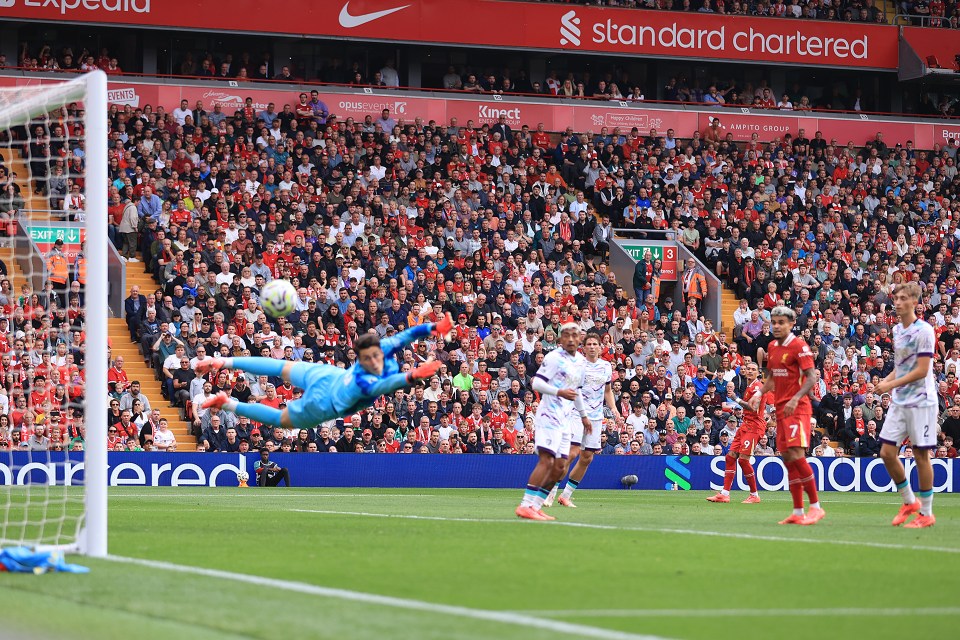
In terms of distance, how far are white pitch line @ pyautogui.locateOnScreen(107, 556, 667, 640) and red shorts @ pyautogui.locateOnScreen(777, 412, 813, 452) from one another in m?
7.38

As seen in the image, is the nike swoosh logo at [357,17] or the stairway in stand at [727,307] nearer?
the stairway in stand at [727,307]

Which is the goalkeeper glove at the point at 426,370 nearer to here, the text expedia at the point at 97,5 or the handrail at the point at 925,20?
the text expedia at the point at 97,5

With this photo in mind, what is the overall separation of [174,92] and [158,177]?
624 centimetres

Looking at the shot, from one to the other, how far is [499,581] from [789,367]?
22.8ft

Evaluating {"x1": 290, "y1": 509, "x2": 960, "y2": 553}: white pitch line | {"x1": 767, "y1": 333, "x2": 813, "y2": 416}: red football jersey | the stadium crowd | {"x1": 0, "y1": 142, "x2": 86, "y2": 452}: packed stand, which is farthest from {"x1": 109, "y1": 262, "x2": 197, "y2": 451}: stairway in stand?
{"x1": 767, "y1": 333, "x2": 813, "y2": 416}: red football jersey

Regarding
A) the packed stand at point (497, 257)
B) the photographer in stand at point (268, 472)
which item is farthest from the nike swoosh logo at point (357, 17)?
the photographer in stand at point (268, 472)

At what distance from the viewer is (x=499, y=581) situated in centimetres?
977

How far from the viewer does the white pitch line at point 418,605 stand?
7.51 meters

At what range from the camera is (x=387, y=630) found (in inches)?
297

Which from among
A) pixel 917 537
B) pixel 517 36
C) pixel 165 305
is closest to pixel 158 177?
pixel 165 305

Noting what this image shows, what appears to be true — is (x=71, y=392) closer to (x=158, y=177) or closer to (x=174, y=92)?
(x=158, y=177)

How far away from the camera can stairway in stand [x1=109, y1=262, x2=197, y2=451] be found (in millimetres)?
27906

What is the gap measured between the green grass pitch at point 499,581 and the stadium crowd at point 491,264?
9.52 m

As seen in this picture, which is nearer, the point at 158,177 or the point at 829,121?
the point at 158,177
